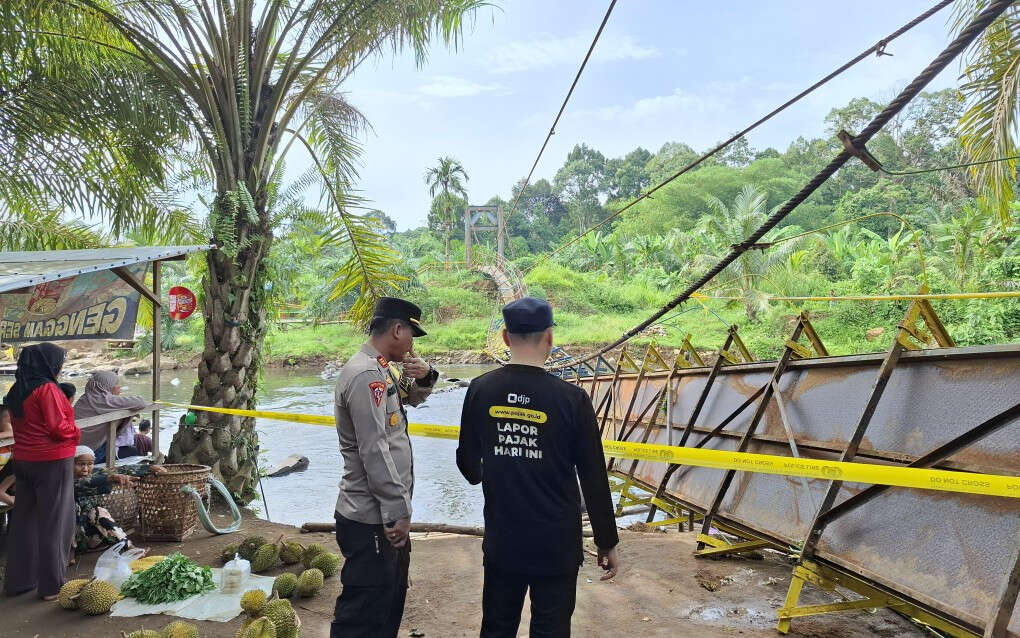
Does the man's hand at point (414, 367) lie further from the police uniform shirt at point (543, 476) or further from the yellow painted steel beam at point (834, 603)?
the yellow painted steel beam at point (834, 603)

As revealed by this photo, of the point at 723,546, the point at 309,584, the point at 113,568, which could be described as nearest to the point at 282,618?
the point at 309,584

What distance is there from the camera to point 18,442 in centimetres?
488

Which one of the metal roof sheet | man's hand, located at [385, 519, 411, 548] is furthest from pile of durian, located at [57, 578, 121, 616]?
man's hand, located at [385, 519, 411, 548]

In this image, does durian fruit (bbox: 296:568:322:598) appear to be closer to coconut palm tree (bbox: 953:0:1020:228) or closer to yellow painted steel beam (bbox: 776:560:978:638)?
yellow painted steel beam (bbox: 776:560:978:638)

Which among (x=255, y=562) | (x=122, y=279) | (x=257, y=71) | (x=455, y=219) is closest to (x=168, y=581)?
(x=255, y=562)

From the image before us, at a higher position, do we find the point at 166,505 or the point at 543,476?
the point at 543,476

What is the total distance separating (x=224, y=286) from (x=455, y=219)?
43.0m

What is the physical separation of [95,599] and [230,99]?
5284mm

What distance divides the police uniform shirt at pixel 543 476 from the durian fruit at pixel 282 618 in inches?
72.8

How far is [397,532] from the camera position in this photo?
126 inches

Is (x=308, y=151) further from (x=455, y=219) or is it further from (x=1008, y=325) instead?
(x=455, y=219)

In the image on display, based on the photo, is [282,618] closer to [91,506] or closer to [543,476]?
[543,476]

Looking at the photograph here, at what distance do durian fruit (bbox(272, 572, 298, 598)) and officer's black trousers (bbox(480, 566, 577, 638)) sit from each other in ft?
8.03

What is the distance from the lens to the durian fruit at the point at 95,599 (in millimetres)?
4484
